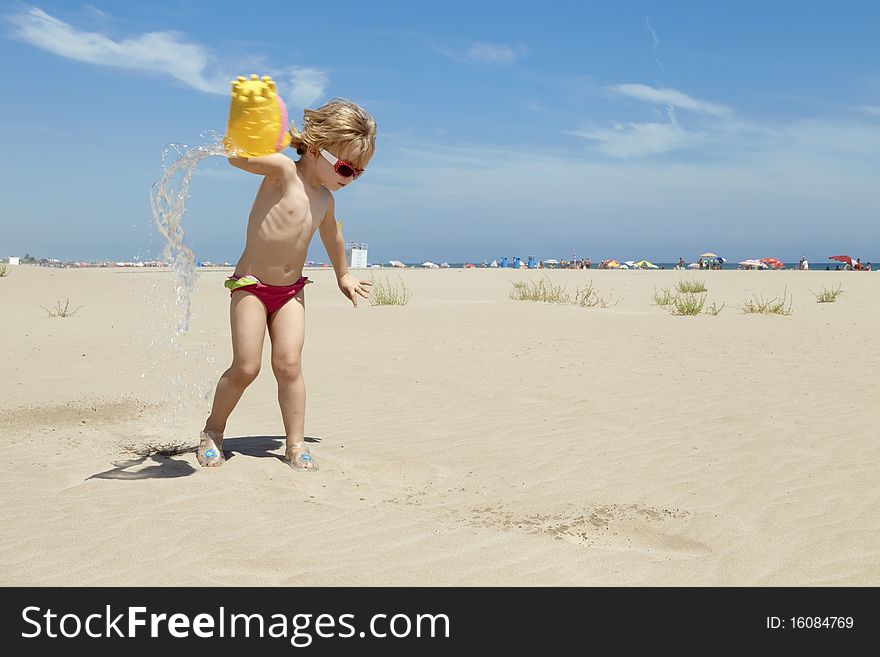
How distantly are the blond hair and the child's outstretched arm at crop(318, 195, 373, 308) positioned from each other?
1.22 ft

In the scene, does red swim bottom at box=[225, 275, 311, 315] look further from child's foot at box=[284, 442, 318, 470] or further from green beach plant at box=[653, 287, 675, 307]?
green beach plant at box=[653, 287, 675, 307]

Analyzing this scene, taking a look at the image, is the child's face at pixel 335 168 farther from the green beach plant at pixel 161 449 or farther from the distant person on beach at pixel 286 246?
the green beach plant at pixel 161 449

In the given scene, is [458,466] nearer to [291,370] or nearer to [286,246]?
[291,370]

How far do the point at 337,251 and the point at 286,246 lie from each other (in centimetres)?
59

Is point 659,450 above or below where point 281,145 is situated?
below

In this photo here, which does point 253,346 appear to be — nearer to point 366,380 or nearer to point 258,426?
point 258,426

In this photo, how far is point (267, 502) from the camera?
4008mm

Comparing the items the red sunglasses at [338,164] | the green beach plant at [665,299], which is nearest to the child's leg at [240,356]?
the red sunglasses at [338,164]

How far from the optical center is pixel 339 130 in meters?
4.50
